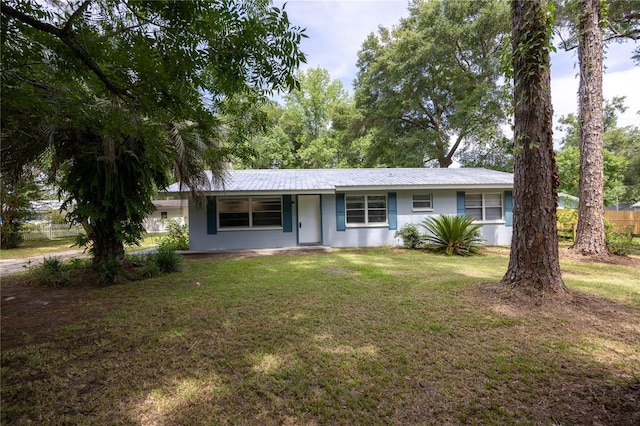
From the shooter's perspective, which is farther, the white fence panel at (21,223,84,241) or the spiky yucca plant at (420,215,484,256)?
the white fence panel at (21,223,84,241)

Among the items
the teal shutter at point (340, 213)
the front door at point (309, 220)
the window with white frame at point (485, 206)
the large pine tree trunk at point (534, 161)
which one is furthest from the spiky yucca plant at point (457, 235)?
the large pine tree trunk at point (534, 161)

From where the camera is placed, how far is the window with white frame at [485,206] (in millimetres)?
12344

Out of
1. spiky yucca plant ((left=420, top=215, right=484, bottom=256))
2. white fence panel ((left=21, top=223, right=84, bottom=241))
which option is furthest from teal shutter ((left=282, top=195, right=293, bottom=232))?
white fence panel ((left=21, top=223, right=84, bottom=241))

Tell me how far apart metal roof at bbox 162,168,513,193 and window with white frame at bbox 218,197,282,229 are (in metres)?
0.63

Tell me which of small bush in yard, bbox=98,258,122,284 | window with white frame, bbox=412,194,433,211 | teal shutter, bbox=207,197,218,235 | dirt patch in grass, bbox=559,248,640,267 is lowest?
dirt patch in grass, bbox=559,248,640,267

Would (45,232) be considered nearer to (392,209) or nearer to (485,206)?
→ (392,209)

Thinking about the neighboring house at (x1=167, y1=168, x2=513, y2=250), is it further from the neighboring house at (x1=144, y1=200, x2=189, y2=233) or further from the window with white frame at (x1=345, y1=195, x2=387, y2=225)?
the neighboring house at (x1=144, y1=200, x2=189, y2=233)

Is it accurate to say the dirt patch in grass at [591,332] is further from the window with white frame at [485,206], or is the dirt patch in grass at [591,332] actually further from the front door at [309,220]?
the window with white frame at [485,206]

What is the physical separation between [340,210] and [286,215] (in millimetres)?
2216

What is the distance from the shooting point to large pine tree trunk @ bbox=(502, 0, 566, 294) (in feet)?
14.2

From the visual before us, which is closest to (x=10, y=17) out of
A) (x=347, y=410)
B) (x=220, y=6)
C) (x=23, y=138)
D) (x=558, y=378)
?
(x=220, y=6)

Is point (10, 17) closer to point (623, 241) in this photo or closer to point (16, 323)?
point (16, 323)

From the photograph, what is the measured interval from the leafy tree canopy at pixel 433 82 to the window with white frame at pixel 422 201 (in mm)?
8668

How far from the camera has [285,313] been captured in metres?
4.30
